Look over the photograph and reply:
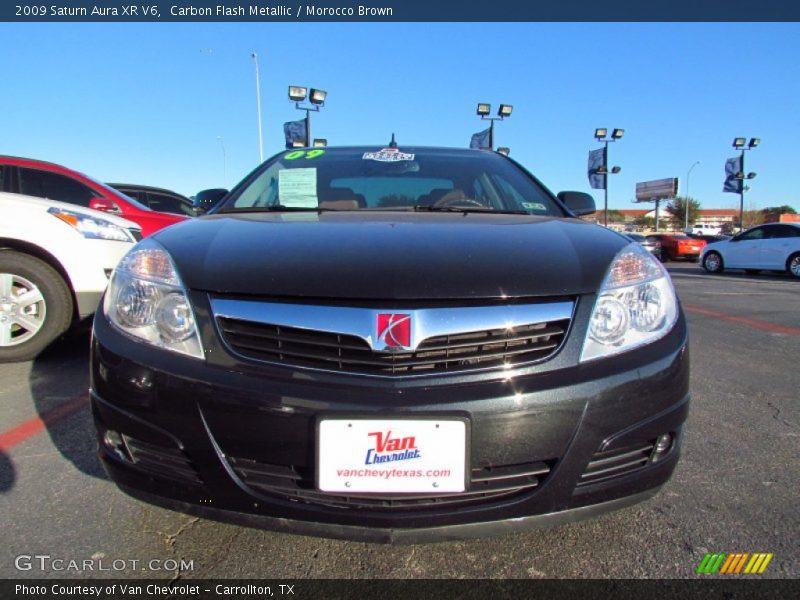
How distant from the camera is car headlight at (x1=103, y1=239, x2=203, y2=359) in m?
1.39

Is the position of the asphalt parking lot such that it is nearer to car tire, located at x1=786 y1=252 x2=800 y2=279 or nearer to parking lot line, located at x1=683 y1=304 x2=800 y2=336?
parking lot line, located at x1=683 y1=304 x2=800 y2=336

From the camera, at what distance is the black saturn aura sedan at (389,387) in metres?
1.26

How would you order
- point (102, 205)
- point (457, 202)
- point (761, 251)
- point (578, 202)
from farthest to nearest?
1. point (761, 251)
2. point (102, 205)
3. point (578, 202)
4. point (457, 202)

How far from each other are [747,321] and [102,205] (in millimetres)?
7129

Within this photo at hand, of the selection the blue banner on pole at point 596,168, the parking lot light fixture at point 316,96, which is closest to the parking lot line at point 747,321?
the parking lot light fixture at point 316,96

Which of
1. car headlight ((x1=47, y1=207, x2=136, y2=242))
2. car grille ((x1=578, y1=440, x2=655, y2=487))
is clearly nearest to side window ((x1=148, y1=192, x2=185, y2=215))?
car headlight ((x1=47, y1=207, x2=136, y2=242))

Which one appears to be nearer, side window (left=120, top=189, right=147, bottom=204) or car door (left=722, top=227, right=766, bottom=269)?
side window (left=120, top=189, right=147, bottom=204)

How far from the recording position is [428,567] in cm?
151

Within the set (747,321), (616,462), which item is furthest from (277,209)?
(747,321)

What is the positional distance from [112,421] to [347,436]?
27.2 inches

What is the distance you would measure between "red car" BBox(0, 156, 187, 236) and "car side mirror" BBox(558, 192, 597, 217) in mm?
4104

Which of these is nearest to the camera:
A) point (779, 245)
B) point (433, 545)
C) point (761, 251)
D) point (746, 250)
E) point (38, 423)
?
point (433, 545)

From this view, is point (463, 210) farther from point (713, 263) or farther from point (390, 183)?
point (713, 263)

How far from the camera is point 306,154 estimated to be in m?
2.83
